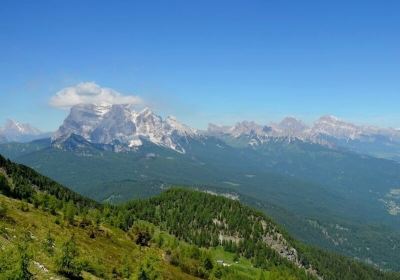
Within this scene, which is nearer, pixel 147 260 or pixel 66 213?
pixel 147 260

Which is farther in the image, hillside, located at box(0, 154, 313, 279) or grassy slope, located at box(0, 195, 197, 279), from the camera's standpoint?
grassy slope, located at box(0, 195, 197, 279)

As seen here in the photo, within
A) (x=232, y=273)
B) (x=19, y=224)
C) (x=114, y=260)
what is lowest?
(x=232, y=273)

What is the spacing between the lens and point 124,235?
18150 centimetres

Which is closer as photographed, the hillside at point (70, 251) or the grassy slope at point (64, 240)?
the hillside at point (70, 251)

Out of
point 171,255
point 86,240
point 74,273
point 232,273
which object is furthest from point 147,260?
point 232,273

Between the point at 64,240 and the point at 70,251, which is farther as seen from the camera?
the point at 64,240

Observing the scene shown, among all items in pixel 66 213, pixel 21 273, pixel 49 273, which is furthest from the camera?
pixel 66 213

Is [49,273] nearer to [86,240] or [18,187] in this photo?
[86,240]

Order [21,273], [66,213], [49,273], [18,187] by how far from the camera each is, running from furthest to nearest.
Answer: [18,187] < [66,213] < [49,273] < [21,273]

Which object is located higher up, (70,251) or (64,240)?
(64,240)

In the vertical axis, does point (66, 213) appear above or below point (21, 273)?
below

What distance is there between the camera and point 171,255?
177625mm

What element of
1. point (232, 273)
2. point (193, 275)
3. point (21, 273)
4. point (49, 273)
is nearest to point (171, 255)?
point (193, 275)

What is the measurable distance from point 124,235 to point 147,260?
9354cm
